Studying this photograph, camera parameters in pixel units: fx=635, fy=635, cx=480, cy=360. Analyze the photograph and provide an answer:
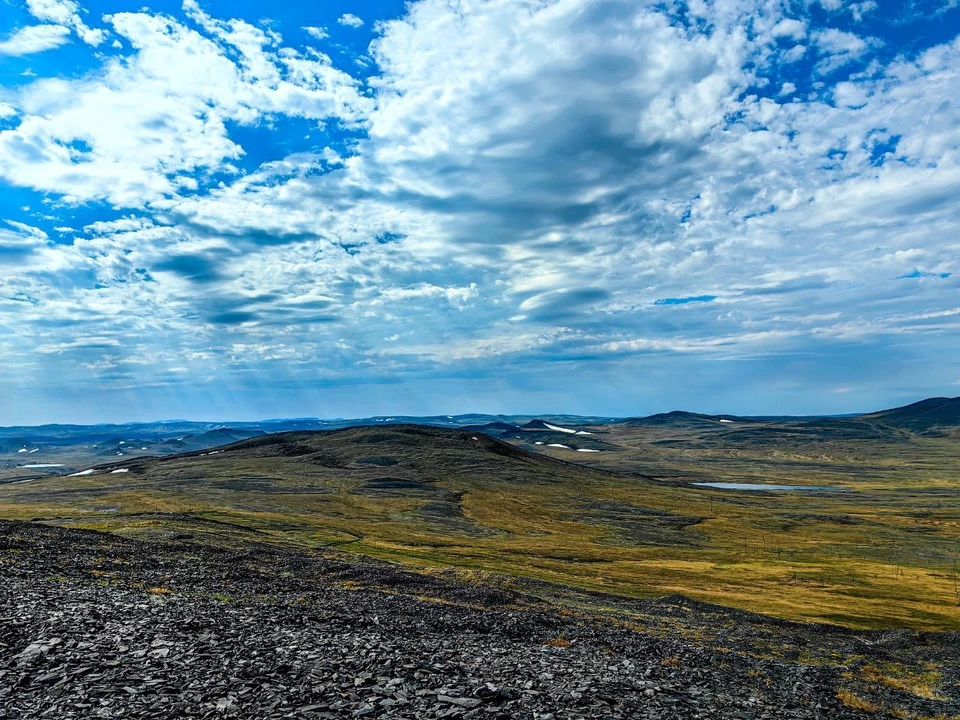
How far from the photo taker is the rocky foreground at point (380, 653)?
995 inches

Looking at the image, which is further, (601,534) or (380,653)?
(601,534)

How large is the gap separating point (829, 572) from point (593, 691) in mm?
83672

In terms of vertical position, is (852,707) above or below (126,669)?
below

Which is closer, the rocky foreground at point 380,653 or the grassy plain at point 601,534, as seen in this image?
the rocky foreground at point 380,653

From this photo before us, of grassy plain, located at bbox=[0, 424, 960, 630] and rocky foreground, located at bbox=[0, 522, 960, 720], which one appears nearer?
rocky foreground, located at bbox=[0, 522, 960, 720]

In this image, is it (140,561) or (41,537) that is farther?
(41,537)

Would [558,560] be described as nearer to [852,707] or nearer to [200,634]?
[852,707]

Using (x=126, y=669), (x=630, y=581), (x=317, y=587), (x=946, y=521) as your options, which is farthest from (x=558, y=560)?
(x=946, y=521)

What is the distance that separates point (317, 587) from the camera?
5178cm

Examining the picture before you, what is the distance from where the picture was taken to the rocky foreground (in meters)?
25.3

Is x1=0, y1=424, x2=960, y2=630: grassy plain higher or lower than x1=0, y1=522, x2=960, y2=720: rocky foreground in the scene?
lower

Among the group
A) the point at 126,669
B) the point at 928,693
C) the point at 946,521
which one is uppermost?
the point at 126,669

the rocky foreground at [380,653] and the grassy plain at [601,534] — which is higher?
the rocky foreground at [380,653]

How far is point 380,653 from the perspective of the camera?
31016 mm
